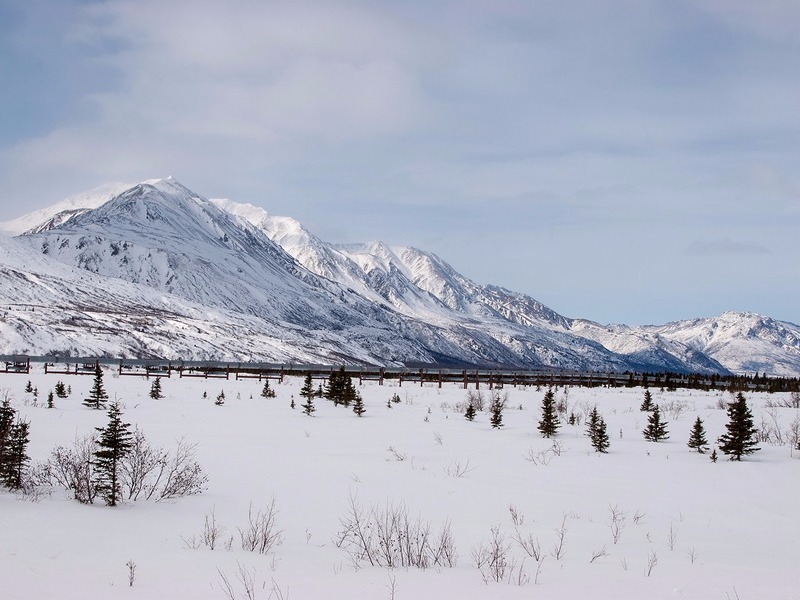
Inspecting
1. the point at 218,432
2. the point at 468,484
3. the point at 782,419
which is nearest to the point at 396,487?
the point at 468,484

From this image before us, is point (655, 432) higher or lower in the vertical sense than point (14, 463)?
lower

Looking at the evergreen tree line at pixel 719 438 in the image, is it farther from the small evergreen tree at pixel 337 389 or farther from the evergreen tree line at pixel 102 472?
the small evergreen tree at pixel 337 389

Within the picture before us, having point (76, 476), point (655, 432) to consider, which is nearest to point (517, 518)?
point (76, 476)

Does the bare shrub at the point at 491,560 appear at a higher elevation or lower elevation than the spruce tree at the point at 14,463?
lower

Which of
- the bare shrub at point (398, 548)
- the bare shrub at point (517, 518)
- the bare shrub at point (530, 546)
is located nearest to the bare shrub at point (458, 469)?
the bare shrub at point (517, 518)

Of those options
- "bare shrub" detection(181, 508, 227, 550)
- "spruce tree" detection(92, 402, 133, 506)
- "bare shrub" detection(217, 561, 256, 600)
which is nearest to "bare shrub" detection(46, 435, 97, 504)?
"spruce tree" detection(92, 402, 133, 506)

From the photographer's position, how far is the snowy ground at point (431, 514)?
6848 millimetres

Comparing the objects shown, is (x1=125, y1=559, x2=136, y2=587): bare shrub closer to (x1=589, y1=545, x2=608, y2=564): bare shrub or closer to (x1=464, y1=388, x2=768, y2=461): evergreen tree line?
(x1=589, y1=545, x2=608, y2=564): bare shrub

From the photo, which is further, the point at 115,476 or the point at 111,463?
the point at 111,463

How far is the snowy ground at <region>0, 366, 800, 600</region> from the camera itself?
685 cm

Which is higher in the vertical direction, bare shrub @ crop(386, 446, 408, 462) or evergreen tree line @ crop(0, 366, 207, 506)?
evergreen tree line @ crop(0, 366, 207, 506)

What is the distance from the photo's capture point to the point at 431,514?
11.1 metres

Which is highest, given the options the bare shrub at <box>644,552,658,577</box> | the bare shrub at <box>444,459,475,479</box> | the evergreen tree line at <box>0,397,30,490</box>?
the evergreen tree line at <box>0,397,30,490</box>

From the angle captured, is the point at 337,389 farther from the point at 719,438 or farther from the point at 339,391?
the point at 719,438
